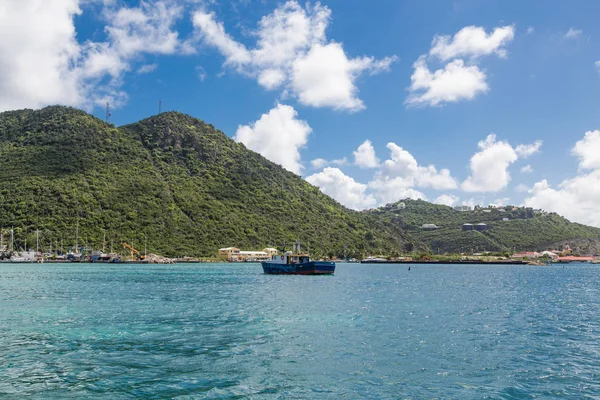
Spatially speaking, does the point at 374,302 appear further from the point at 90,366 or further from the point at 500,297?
the point at 90,366

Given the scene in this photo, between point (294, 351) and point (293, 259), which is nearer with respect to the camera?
point (294, 351)

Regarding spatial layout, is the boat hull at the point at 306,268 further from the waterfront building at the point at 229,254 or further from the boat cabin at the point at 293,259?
the waterfront building at the point at 229,254

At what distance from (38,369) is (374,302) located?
32.0 metres

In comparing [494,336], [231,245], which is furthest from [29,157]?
[494,336]

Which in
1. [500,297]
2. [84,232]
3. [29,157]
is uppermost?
[29,157]

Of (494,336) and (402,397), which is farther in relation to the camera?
(494,336)

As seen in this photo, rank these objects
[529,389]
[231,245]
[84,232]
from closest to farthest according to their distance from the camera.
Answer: [529,389] < [84,232] < [231,245]

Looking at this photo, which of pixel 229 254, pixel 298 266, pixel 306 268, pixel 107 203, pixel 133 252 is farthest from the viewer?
pixel 229 254

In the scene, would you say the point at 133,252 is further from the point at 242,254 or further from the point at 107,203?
the point at 242,254

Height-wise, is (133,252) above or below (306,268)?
above

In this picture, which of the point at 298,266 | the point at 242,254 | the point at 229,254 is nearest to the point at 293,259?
the point at 298,266

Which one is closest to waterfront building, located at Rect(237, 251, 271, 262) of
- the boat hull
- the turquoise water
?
the boat hull

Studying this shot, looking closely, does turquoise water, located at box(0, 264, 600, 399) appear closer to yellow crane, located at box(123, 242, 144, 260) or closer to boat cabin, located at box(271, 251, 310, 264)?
boat cabin, located at box(271, 251, 310, 264)

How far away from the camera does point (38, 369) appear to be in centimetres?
1897
